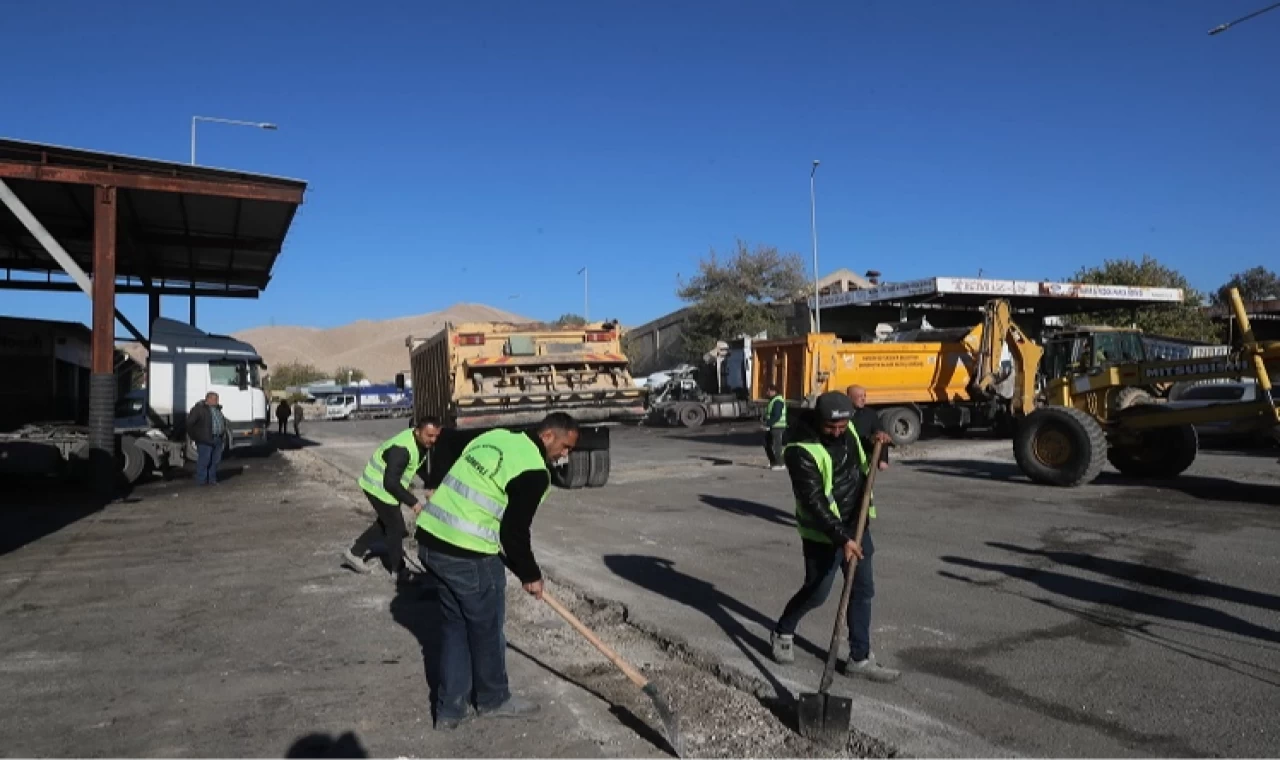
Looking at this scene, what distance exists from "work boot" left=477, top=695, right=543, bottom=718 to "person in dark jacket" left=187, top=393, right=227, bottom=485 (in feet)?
41.5

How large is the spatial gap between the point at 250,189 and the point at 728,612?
545 inches

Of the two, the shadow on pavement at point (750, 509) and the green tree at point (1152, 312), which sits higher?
the green tree at point (1152, 312)

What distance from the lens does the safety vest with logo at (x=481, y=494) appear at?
4414 mm

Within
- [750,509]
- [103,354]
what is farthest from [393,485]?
[103,354]

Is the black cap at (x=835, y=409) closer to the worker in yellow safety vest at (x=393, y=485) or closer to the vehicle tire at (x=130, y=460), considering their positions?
the worker in yellow safety vest at (x=393, y=485)

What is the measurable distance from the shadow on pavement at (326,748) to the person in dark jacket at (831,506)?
95.6 inches

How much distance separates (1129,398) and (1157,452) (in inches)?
38.7

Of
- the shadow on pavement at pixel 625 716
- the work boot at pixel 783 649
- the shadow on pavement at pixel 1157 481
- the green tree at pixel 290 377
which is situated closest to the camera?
the shadow on pavement at pixel 625 716

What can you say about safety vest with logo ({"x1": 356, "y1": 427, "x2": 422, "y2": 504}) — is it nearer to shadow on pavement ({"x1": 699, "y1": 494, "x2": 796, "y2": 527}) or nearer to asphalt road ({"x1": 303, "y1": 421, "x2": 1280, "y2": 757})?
asphalt road ({"x1": 303, "y1": 421, "x2": 1280, "y2": 757})

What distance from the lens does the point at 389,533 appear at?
763 cm

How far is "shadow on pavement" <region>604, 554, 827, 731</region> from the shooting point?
4.88 metres

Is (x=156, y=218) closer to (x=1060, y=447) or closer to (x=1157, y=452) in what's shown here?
(x=1060, y=447)

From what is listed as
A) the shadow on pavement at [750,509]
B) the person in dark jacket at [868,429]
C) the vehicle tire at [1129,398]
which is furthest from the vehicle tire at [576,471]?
the person in dark jacket at [868,429]

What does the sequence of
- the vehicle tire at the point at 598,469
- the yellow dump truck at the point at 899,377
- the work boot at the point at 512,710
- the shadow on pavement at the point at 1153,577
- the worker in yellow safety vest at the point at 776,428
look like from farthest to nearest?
the yellow dump truck at the point at 899,377, the worker in yellow safety vest at the point at 776,428, the vehicle tire at the point at 598,469, the shadow on pavement at the point at 1153,577, the work boot at the point at 512,710
